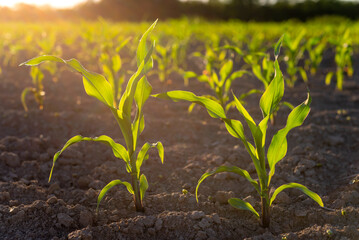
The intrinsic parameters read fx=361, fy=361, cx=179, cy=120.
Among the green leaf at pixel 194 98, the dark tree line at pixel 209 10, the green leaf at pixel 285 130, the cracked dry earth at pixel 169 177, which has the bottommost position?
the cracked dry earth at pixel 169 177

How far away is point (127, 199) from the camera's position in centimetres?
216

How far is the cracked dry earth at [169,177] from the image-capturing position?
188cm

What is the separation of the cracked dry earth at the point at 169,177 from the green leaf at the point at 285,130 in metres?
0.41

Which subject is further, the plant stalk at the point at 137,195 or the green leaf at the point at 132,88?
the plant stalk at the point at 137,195

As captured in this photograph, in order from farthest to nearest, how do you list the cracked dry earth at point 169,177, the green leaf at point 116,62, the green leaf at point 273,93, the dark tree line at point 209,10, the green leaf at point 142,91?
the dark tree line at point 209,10, the green leaf at point 116,62, the cracked dry earth at point 169,177, the green leaf at point 142,91, the green leaf at point 273,93

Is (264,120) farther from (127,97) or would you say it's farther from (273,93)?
(127,97)

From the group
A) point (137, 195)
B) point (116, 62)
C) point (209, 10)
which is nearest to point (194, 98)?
point (137, 195)

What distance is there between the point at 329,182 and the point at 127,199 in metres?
1.35

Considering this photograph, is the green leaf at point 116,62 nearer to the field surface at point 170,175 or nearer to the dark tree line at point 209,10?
the field surface at point 170,175

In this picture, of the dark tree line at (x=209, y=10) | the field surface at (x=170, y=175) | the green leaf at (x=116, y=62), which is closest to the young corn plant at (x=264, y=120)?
the field surface at (x=170, y=175)

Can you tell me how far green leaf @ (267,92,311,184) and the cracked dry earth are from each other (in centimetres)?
41

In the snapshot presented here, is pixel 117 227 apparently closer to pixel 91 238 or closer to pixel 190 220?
pixel 91 238

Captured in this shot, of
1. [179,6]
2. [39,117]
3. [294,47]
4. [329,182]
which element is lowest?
[329,182]

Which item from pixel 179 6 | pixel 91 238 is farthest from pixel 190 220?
pixel 179 6
